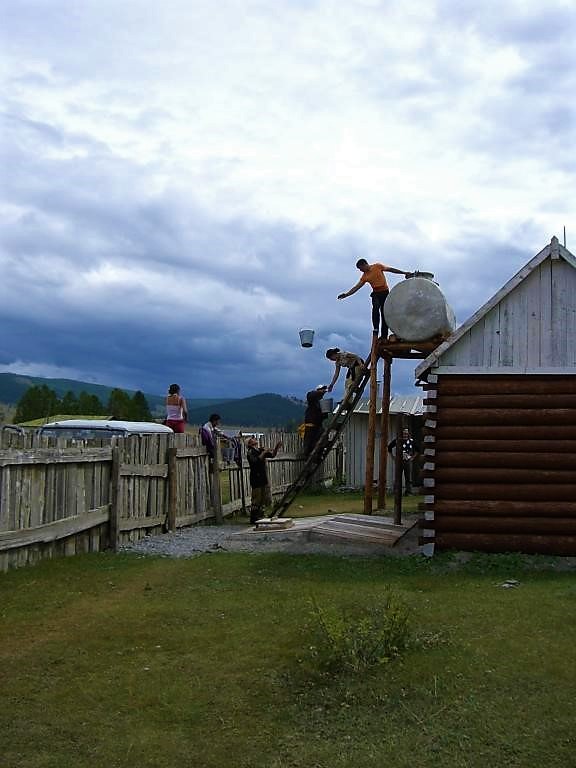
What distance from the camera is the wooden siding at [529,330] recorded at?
1241 centimetres

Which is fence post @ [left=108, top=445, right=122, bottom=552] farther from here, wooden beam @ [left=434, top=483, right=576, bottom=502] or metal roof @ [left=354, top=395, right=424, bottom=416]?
metal roof @ [left=354, top=395, right=424, bottom=416]

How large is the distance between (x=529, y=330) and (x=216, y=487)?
25.3 feet

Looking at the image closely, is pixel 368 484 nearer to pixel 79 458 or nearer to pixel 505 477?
pixel 505 477

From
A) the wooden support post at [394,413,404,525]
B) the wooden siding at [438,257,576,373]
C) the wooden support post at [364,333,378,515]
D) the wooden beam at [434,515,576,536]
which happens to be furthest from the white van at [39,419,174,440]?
the wooden siding at [438,257,576,373]

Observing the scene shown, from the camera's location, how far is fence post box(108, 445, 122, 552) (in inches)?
490

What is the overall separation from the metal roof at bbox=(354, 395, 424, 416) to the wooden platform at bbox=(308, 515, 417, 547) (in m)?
12.9

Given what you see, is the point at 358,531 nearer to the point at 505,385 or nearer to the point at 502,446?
the point at 502,446

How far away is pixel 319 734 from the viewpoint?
18.0 ft

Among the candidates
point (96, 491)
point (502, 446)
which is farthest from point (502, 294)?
point (96, 491)

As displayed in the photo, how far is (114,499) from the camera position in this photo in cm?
1249

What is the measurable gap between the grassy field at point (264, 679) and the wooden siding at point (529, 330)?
3.66m

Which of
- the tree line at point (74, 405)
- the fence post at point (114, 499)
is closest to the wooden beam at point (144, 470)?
the fence post at point (114, 499)

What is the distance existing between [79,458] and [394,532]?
547 cm

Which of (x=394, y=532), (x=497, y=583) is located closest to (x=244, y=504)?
(x=394, y=532)
